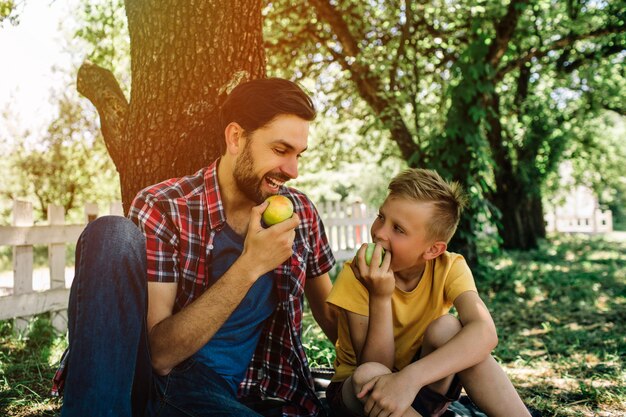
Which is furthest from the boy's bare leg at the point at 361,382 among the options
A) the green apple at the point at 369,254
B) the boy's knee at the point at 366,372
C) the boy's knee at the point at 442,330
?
the green apple at the point at 369,254

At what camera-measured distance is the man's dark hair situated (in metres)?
2.49

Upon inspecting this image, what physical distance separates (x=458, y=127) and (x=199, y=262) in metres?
6.41

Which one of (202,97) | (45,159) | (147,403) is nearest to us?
(147,403)

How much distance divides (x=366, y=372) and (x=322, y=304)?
2.37ft

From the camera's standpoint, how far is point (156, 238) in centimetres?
217

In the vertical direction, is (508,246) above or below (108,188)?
below

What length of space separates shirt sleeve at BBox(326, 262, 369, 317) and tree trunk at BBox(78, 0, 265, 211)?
106 centimetres

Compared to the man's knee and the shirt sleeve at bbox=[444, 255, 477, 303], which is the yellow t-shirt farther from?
the man's knee

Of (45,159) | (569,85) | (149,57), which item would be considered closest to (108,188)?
(45,159)

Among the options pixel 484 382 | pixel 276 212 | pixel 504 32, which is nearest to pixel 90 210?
pixel 276 212

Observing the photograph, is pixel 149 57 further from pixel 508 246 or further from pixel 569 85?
pixel 569 85

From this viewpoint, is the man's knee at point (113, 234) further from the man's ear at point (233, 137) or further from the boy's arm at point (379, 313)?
the boy's arm at point (379, 313)

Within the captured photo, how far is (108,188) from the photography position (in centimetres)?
1770

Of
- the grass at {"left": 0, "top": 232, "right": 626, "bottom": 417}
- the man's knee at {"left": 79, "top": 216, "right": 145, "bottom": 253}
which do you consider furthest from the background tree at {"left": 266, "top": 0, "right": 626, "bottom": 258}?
the man's knee at {"left": 79, "top": 216, "right": 145, "bottom": 253}
